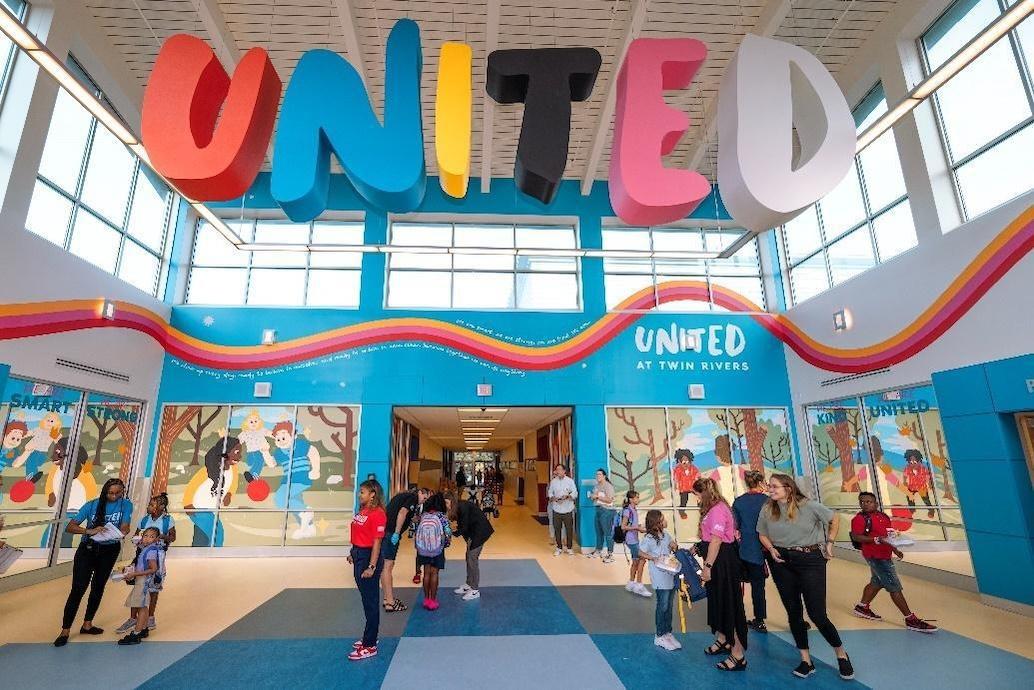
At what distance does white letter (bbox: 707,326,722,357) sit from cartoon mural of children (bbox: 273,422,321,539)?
797cm

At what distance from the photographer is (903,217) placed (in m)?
7.45

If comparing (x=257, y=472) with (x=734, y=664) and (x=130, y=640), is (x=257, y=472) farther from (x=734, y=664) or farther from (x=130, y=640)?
(x=734, y=664)

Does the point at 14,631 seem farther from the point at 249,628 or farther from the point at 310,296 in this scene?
the point at 310,296

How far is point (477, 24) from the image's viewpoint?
718 centimetres

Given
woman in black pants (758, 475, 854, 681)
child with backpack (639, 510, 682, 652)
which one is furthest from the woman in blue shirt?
child with backpack (639, 510, 682, 652)

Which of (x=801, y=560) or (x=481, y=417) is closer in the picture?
(x=801, y=560)

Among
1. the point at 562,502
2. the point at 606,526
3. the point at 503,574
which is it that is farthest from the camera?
the point at 562,502

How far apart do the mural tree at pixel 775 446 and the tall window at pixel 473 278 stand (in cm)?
461

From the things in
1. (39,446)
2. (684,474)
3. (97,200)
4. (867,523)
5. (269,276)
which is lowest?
(867,523)

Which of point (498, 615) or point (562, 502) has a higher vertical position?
point (562, 502)

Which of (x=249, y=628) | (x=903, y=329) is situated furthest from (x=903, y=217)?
(x=249, y=628)

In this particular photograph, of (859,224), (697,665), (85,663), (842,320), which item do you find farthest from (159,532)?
A: (859,224)

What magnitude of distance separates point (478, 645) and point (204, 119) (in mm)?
4880

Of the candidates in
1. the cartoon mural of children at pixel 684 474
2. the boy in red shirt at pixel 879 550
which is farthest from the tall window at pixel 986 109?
the cartoon mural of children at pixel 684 474
